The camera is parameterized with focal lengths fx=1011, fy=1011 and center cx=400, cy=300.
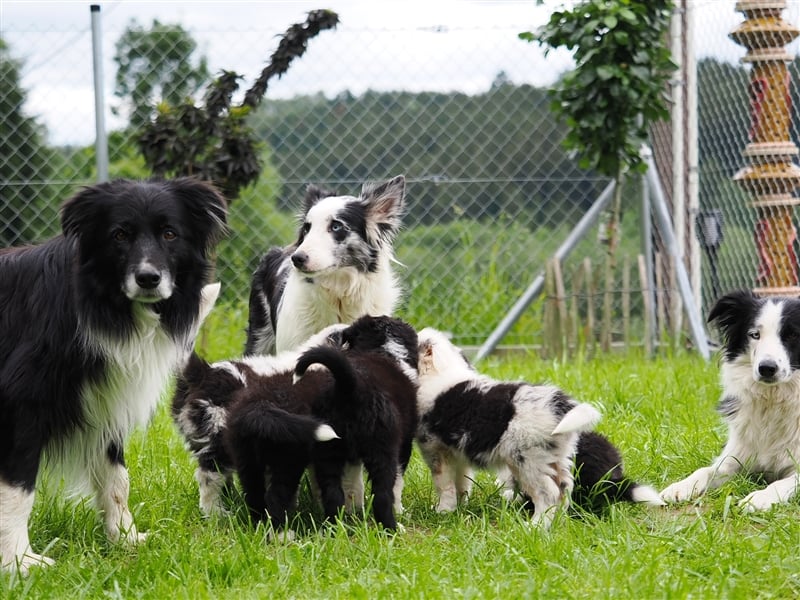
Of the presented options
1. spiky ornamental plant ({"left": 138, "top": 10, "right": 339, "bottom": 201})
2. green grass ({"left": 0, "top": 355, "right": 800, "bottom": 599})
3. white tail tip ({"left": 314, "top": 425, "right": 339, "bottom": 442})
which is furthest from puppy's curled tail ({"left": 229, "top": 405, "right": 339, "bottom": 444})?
spiky ornamental plant ({"left": 138, "top": 10, "right": 339, "bottom": 201})

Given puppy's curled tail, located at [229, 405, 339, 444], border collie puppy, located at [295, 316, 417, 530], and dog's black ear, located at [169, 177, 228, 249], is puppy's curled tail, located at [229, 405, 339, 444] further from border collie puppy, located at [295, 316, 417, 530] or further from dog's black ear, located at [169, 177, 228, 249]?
dog's black ear, located at [169, 177, 228, 249]

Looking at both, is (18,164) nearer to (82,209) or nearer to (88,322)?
(82,209)

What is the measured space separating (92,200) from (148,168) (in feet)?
14.1

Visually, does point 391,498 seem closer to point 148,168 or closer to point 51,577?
point 51,577

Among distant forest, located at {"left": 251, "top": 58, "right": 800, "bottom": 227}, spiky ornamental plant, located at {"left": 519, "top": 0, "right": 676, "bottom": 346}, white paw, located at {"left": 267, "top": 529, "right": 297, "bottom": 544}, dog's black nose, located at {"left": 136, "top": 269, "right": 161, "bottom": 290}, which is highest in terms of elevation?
spiky ornamental plant, located at {"left": 519, "top": 0, "right": 676, "bottom": 346}

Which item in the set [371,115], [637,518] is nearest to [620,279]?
[371,115]

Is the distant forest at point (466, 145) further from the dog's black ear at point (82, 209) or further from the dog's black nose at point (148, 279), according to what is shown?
the dog's black nose at point (148, 279)

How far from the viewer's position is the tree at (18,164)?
751 cm

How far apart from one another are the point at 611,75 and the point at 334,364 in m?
4.60

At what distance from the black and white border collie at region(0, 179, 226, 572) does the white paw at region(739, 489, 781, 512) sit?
2211 millimetres

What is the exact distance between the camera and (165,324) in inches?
145

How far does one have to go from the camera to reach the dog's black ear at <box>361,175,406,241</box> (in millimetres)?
5309

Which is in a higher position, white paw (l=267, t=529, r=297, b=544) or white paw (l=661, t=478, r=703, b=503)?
white paw (l=661, t=478, r=703, b=503)

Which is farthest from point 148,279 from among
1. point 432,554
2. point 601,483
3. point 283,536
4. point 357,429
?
A: point 601,483
